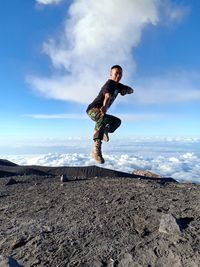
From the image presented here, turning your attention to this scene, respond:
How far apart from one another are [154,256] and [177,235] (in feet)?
3.47

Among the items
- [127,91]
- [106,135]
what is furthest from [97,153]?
[127,91]

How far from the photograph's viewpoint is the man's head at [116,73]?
28.9 ft

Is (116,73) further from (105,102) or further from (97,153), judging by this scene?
(97,153)

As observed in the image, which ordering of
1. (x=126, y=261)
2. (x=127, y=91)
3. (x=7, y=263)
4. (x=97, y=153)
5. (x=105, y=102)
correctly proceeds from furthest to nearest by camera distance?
(x=97, y=153)
(x=127, y=91)
(x=105, y=102)
(x=126, y=261)
(x=7, y=263)

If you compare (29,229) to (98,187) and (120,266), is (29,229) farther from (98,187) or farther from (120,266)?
(98,187)

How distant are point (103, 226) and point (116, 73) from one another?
365cm

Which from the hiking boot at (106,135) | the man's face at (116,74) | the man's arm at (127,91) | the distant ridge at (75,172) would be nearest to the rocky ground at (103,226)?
the hiking boot at (106,135)

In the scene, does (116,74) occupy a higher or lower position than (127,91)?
higher

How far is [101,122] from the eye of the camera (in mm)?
9602

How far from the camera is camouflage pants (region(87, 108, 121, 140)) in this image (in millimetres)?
9469

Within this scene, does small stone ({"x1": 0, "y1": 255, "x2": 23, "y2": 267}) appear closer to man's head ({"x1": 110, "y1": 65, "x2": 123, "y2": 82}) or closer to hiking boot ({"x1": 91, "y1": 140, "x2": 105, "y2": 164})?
hiking boot ({"x1": 91, "y1": 140, "x2": 105, "y2": 164})

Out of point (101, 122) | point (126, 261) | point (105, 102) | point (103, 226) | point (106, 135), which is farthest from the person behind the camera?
point (103, 226)

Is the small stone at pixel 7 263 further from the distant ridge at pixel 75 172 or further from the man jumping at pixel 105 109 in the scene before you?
the distant ridge at pixel 75 172

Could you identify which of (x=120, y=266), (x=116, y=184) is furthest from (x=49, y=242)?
(x=116, y=184)
